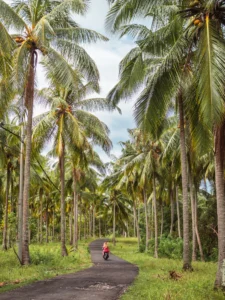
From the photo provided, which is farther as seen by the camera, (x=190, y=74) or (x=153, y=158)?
(x=153, y=158)

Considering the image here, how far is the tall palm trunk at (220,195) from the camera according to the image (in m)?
9.17

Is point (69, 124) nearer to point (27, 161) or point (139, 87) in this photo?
point (27, 161)

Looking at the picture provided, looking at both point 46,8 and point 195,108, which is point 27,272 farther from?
point 46,8

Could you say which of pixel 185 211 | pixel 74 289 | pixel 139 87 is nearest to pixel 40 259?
pixel 74 289

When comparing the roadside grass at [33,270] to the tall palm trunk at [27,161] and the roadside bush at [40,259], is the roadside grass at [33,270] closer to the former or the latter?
the roadside bush at [40,259]

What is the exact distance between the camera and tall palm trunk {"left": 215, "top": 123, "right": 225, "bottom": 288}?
30.1 ft

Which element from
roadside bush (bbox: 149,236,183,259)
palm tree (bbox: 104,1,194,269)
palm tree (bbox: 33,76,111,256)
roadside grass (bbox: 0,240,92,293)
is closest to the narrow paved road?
roadside grass (bbox: 0,240,92,293)

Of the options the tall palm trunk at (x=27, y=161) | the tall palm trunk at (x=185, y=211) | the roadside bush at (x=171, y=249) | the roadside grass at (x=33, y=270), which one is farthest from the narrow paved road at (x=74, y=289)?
the roadside bush at (x=171, y=249)

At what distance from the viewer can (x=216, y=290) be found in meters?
9.03

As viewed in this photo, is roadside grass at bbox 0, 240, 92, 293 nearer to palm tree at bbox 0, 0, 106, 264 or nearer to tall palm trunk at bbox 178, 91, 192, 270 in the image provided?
palm tree at bbox 0, 0, 106, 264

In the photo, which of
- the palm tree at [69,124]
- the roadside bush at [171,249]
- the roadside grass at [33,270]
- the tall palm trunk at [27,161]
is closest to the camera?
the roadside grass at [33,270]

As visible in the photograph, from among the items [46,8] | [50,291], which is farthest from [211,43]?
[46,8]

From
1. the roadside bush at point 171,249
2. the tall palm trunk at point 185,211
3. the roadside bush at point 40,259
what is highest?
the tall palm trunk at point 185,211

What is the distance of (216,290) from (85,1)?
38.0 feet
